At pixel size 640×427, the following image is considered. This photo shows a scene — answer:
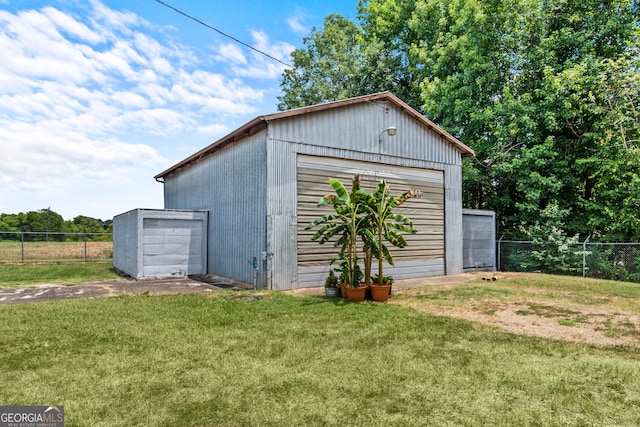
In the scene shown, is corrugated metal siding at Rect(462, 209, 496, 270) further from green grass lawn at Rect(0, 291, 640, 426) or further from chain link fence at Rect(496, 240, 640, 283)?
green grass lawn at Rect(0, 291, 640, 426)

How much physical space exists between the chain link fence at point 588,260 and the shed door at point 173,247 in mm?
12785

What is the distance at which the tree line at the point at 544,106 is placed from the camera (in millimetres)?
13586

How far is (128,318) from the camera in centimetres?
608

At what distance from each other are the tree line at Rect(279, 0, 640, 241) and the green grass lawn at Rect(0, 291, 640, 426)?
12125 mm

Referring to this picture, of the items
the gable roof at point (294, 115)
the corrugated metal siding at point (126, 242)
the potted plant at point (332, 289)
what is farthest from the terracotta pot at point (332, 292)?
the corrugated metal siding at point (126, 242)

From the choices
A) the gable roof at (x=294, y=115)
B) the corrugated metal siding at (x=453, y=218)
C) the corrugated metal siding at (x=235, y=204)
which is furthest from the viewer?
A: the corrugated metal siding at (x=453, y=218)

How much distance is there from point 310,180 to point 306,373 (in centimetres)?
662

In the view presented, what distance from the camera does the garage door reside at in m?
9.67

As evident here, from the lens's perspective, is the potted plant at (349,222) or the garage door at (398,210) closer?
the potted plant at (349,222)

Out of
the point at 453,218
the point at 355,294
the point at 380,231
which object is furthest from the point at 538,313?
the point at 453,218

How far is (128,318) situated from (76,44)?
6.34 metres

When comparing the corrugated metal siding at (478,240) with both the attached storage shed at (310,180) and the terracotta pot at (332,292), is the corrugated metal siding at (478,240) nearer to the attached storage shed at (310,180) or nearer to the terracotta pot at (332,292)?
the attached storage shed at (310,180)

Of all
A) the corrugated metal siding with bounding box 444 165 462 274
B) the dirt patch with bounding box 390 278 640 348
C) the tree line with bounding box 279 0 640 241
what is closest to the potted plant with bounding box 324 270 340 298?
the dirt patch with bounding box 390 278 640 348

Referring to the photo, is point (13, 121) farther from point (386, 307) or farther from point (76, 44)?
point (386, 307)
